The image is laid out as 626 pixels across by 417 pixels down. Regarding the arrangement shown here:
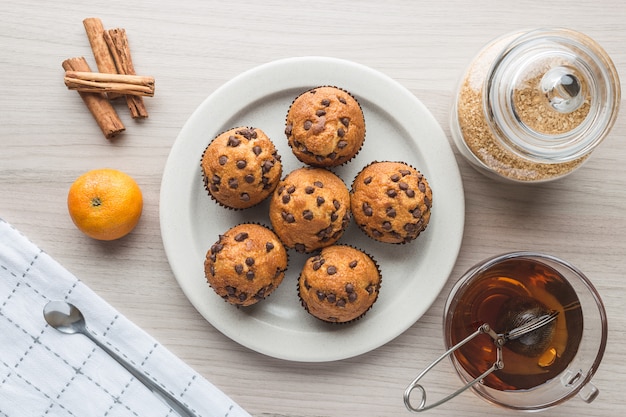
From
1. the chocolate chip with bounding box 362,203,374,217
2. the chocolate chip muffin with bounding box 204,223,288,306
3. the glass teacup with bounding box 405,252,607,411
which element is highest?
the chocolate chip with bounding box 362,203,374,217

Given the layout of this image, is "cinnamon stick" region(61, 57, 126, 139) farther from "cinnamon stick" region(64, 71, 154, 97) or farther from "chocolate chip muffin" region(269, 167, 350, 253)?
"chocolate chip muffin" region(269, 167, 350, 253)

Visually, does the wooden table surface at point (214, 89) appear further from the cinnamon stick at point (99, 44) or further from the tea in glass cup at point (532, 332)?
the tea in glass cup at point (532, 332)

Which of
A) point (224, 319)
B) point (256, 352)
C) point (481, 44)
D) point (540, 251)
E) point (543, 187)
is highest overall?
point (481, 44)

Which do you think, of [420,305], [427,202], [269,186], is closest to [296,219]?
[269,186]

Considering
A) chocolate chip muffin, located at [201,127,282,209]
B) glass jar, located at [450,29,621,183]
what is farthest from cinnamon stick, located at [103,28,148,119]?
glass jar, located at [450,29,621,183]

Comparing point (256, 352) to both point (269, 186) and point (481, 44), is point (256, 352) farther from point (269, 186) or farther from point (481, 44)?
point (481, 44)

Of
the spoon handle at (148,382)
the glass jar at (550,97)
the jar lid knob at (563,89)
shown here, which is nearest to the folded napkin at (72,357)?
the spoon handle at (148,382)

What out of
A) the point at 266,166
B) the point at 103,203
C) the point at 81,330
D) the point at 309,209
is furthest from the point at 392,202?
the point at 81,330
